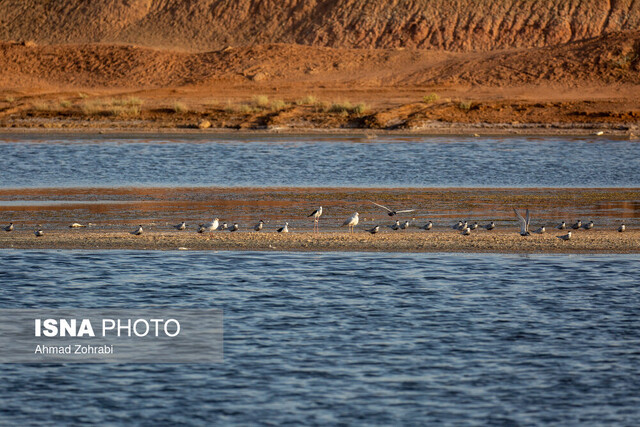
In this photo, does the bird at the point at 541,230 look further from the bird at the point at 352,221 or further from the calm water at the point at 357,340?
the bird at the point at 352,221

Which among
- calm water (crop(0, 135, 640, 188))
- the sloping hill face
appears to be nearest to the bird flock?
calm water (crop(0, 135, 640, 188))

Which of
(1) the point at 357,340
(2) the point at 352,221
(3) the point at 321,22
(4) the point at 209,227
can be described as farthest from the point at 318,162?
(3) the point at 321,22

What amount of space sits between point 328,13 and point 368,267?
6778 centimetres

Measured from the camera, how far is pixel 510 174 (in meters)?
29.7

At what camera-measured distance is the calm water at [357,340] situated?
9.26 m

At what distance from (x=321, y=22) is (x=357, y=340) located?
7126 cm

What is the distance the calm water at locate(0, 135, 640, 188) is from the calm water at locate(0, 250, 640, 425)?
1173 centimetres

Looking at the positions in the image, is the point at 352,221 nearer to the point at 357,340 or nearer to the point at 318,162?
the point at 357,340

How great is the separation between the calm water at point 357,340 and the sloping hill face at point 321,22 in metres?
Result: 61.2

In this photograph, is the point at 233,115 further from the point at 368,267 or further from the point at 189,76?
the point at 368,267

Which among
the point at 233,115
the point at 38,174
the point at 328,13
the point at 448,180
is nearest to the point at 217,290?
the point at 448,180

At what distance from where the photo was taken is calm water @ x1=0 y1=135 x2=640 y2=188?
2820cm

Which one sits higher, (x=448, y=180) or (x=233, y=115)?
(x=233, y=115)

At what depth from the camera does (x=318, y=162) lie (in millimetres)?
33031
